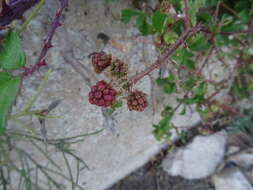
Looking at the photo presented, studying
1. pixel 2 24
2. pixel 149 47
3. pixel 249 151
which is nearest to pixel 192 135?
pixel 249 151

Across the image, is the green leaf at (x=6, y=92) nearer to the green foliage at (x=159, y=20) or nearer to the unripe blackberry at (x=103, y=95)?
the unripe blackberry at (x=103, y=95)

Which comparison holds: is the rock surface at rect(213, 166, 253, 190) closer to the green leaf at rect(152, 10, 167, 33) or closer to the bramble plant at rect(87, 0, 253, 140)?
the bramble plant at rect(87, 0, 253, 140)

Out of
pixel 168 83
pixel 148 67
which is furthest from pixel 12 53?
pixel 168 83

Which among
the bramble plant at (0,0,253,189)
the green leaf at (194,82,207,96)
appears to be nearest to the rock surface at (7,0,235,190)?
the bramble plant at (0,0,253,189)

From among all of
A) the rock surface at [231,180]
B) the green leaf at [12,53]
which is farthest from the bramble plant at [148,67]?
the rock surface at [231,180]

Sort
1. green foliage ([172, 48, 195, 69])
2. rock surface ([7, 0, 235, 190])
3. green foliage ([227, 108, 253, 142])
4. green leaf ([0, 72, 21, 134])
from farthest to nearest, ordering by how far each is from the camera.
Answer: green foliage ([227, 108, 253, 142]), rock surface ([7, 0, 235, 190]), green foliage ([172, 48, 195, 69]), green leaf ([0, 72, 21, 134])

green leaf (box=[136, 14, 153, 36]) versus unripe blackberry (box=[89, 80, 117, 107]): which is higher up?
green leaf (box=[136, 14, 153, 36])
